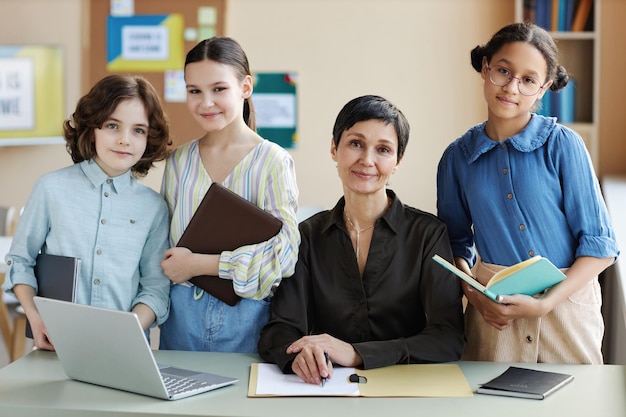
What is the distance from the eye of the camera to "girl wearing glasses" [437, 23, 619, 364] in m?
2.00

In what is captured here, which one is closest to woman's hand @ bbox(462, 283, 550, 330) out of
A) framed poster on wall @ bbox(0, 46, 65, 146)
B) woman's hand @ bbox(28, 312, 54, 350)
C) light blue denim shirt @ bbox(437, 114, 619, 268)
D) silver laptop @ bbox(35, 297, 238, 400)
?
light blue denim shirt @ bbox(437, 114, 619, 268)

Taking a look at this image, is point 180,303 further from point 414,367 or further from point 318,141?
point 318,141

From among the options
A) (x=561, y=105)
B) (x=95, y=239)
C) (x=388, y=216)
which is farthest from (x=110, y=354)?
(x=561, y=105)

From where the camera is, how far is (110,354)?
1643 mm

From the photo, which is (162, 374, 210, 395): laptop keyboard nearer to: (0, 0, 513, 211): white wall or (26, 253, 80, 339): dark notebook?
(26, 253, 80, 339): dark notebook

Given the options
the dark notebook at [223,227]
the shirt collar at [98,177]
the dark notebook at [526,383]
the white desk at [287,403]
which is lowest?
the white desk at [287,403]

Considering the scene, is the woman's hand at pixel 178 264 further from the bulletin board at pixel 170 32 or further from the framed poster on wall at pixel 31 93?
the framed poster on wall at pixel 31 93

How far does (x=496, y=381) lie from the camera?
1712 millimetres

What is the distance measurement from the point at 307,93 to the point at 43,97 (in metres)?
1.69

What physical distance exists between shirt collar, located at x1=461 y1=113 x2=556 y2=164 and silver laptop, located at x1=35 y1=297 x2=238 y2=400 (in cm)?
86

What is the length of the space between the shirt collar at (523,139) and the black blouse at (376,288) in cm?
22

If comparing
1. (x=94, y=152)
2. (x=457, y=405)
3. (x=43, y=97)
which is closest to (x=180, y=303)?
(x=94, y=152)

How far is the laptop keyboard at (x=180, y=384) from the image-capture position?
1664 mm

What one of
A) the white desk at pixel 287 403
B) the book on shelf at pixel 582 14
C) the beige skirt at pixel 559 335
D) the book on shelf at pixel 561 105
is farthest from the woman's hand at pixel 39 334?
→ the book on shelf at pixel 582 14
